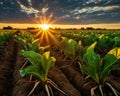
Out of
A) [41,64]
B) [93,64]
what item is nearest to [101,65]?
[93,64]

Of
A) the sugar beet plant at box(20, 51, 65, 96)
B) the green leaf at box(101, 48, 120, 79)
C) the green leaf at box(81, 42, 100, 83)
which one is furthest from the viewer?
the sugar beet plant at box(20, 51, 65, 96)

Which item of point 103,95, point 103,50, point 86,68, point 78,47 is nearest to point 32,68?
point 86,68

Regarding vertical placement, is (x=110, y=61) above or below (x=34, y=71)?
above

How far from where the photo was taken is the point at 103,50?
1085 centimetres

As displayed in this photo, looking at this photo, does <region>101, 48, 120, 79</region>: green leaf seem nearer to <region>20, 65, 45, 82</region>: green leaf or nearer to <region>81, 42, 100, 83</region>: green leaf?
<region>81, 42, 100, 83</region>: green leaf

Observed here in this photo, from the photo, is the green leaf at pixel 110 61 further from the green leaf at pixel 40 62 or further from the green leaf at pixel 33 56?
the green leaf at pixel 33 56

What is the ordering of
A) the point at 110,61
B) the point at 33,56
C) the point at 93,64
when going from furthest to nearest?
the point at 33,56
the point at 93,64
the point at 110,61

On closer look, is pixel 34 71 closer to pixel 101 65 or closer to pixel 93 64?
pixel 93 64

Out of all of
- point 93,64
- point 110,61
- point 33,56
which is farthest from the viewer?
point 33,56

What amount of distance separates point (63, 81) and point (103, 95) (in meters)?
1.40

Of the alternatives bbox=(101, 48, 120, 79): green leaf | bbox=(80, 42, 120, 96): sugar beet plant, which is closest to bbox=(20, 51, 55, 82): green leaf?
bbox=(80, 42, 120, 96): sugar beet plant

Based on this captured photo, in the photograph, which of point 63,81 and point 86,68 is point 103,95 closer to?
point 86,68

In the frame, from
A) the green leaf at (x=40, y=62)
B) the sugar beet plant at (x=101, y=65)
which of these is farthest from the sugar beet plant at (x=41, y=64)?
the sugar beet plant at (x=101, y=65)

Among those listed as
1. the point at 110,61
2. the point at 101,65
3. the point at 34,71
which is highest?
the point at 110,61
